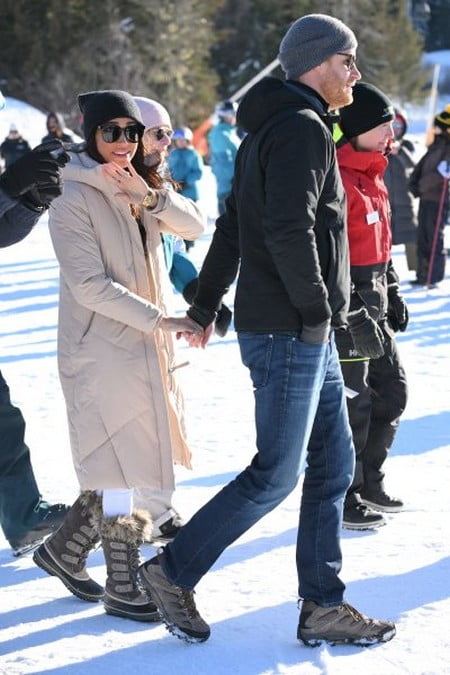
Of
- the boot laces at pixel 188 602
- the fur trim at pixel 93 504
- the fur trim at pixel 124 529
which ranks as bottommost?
the boot laces at pixel 188 602

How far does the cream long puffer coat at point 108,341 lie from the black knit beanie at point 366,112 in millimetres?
875

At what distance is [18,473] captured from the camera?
4.13 meters

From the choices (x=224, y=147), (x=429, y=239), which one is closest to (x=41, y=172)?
(x=429, y=239)

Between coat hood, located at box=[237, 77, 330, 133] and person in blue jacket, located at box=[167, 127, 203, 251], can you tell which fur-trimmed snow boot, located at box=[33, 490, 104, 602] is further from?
person in blue jacket, located at box=[167, 127, 203, 251]

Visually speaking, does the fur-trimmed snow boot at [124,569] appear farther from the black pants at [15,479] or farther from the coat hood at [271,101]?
the coat hood at [271,101]

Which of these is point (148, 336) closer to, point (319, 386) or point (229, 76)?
point (319, 386)

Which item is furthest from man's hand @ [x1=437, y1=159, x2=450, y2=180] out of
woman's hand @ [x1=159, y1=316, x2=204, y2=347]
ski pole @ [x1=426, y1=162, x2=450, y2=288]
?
woman's hand @ [x1=159, y1=316, x2=204, y2=347]

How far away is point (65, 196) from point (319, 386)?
0.99 metres

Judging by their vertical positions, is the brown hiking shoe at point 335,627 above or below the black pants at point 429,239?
above

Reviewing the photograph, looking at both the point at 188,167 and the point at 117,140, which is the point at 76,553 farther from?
the point at 188,167

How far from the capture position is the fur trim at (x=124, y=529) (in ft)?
11.6

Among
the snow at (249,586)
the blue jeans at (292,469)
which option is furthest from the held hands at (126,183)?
the snow at (249,586)

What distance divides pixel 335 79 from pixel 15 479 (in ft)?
6.09

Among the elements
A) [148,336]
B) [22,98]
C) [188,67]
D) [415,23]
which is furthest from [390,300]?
[415,23]
